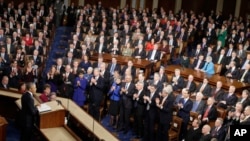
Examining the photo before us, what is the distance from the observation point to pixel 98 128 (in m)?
6.54

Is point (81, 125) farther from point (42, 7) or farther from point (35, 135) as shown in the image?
point (42, 7)

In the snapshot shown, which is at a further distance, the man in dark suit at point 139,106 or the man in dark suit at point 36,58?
the man in dark suit at point 36,58

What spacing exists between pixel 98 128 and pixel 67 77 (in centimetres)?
310

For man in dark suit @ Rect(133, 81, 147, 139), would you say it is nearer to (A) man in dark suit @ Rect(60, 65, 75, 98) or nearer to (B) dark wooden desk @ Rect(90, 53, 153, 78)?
(A) man in dark suit @ Rect(60, 65, 75, 98)

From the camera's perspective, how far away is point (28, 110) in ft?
21.3

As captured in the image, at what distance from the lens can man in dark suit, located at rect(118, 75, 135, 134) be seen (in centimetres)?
845

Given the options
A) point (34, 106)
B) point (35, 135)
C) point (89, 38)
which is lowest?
point (35, 135)

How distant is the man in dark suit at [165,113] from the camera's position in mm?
7699

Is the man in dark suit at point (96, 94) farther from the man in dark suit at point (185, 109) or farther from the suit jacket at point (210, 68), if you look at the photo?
the suit jacket at point (210, 68)

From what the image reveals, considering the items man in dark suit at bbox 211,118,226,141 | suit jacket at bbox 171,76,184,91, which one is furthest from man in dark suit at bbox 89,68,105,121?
man in dark suit at bbox 211,118,226,141

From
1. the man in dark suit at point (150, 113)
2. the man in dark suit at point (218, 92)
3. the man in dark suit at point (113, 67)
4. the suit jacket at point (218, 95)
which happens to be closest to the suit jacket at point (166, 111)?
the man in dark suit at point (150, 113)

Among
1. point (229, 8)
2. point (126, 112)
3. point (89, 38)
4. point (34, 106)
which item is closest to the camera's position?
point (34, 106)

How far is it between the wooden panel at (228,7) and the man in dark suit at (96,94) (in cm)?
992

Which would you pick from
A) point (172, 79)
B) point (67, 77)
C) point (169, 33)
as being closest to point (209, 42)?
point (169, 33)
